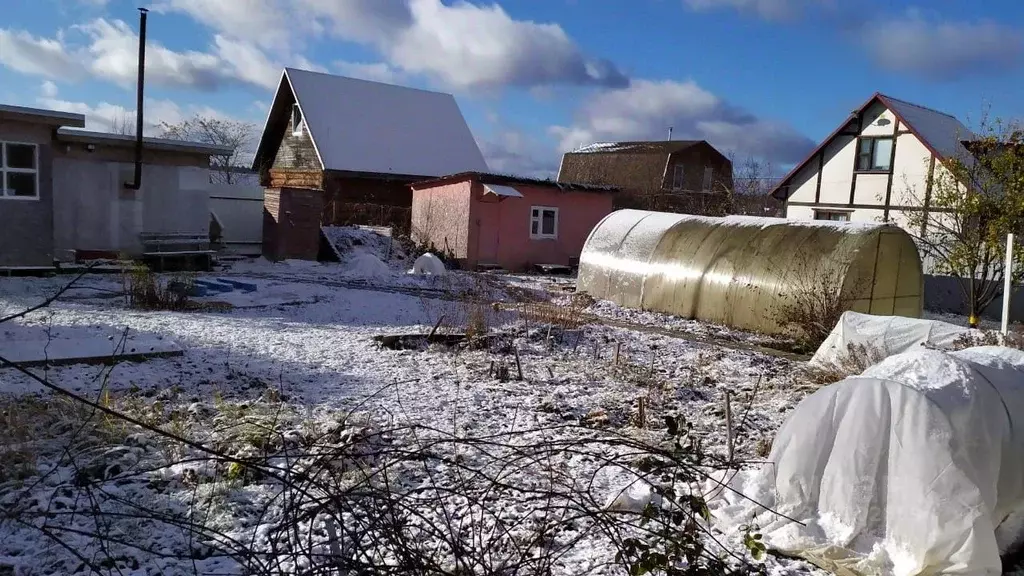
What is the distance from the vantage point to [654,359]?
9117mm

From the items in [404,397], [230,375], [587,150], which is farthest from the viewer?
[587,150]

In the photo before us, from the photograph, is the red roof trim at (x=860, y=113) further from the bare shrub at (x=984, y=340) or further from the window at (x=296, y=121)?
the window at (x=296, y=121)

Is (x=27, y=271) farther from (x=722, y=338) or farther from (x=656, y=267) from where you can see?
(x=722, y=338)

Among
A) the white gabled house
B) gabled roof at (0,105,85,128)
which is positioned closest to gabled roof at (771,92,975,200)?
the white gabled house

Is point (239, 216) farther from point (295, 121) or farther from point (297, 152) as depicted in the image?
point (295, 121)

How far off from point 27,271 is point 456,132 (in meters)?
19.2

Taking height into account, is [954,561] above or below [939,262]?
below

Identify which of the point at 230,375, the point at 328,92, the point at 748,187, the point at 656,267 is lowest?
the point at 230,375

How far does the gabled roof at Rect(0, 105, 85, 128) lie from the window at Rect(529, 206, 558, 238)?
12423 millimetres

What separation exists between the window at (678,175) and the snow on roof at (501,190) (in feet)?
→ 69.1

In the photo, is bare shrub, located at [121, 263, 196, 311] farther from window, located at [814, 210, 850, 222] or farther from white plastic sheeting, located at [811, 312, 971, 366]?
window, located at [814, 210, 850, 222]

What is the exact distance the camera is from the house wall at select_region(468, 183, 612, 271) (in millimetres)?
21000

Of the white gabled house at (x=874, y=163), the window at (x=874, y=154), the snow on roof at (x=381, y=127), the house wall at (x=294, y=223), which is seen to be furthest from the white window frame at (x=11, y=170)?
the window at (x=874, y=154)

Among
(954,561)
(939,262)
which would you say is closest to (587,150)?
(939,262)
